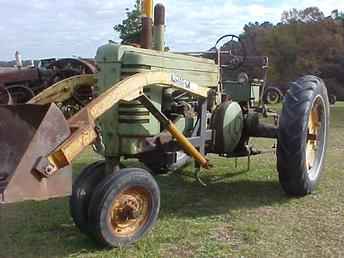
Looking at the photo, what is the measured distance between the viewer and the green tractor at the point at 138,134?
368 cm

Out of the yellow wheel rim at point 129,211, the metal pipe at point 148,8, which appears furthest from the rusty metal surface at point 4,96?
the yellow wheel rim at point 129,211

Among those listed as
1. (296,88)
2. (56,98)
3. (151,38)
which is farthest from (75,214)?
(296,88)

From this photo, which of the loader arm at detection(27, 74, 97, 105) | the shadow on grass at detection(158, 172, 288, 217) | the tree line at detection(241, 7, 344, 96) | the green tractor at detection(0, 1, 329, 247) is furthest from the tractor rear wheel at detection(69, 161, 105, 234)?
the tree line at detection(241, 7, 344, 96)

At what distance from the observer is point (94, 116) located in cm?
394

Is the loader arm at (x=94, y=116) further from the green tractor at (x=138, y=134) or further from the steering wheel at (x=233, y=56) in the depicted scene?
the steering wheel at (x=233, y=56)

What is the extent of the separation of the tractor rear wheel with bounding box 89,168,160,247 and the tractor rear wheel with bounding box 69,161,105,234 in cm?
19

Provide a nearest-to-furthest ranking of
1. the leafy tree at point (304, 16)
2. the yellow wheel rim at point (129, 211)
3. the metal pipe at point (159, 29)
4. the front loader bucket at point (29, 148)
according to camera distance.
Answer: the front loader bucket at point (29, 148), the yellow wheel rim at point (129, 211), the metal pipe at point (159, 29), the leafy tree at point (304, 16)

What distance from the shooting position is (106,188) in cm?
403

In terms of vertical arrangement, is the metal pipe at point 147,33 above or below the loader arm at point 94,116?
above

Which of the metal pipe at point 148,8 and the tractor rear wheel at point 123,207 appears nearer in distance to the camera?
the tractor rear wheel at point 123,207

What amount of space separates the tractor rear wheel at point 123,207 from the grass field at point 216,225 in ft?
0.35

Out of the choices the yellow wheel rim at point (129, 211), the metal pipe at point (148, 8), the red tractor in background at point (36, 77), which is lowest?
the yellow wheel rim at point (129, 211)

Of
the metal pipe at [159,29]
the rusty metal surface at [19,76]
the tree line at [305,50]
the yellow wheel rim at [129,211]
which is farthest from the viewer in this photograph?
the tree line at [305,50]

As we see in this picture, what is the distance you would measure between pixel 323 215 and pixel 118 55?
95.0 inches
